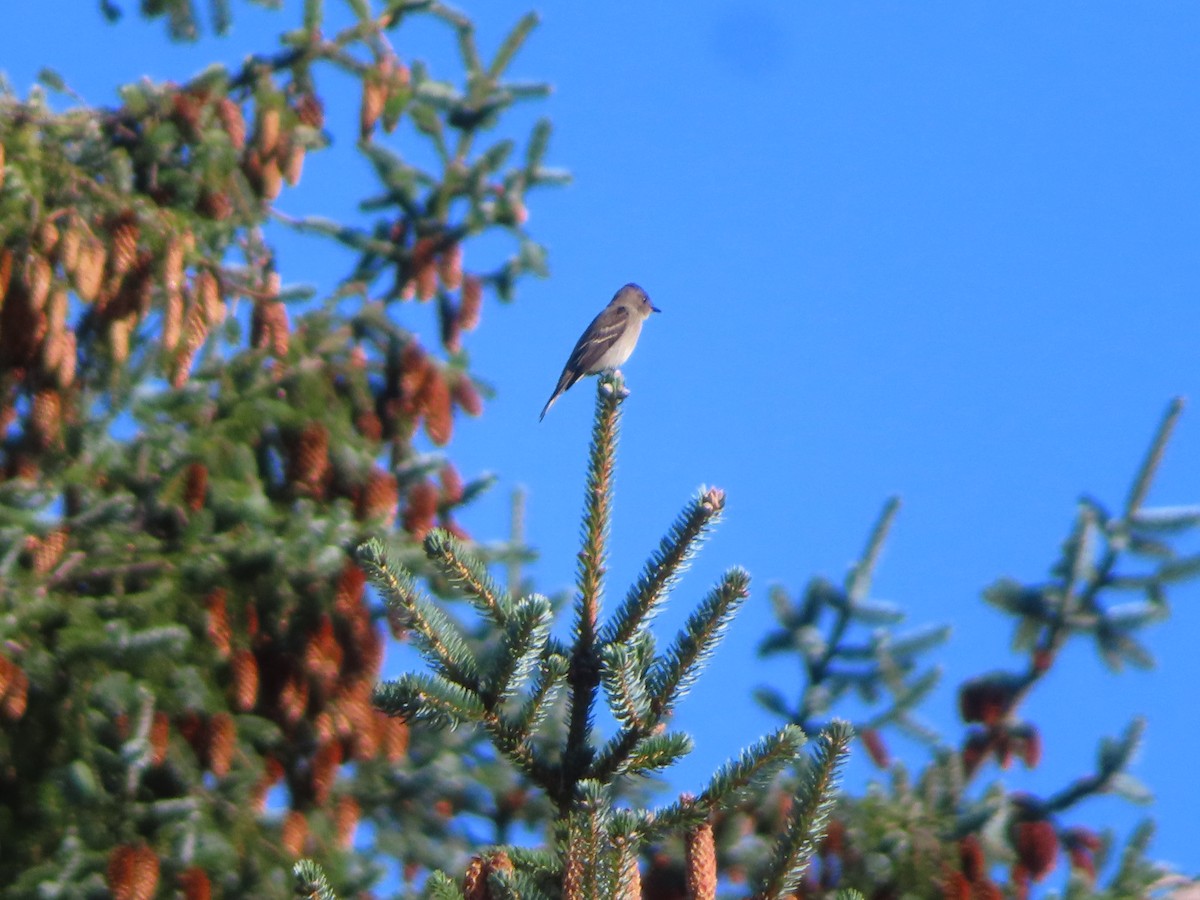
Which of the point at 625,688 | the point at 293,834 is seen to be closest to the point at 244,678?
the point at 293,834

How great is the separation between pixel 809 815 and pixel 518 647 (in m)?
0.41

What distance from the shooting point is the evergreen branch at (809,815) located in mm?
1888

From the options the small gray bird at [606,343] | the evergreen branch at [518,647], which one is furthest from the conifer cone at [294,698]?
the small gray bird at [606,343]

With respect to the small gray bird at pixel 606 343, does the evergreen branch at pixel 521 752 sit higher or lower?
lower

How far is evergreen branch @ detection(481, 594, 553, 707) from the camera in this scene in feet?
6.23

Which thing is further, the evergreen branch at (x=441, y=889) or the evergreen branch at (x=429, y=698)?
the evergreen branch at (x=429, y=698)

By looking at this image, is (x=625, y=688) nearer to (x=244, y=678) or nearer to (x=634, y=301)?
(x=244, y=678)

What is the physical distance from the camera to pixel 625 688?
191 cm

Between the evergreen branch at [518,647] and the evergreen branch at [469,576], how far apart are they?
0.09 metres

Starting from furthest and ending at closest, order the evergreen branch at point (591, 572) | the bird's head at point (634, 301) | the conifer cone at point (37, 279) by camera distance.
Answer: the bird's head at point (634, 301), the conifer cone at point (37, 279), the evergreen branch at point (591, 572)

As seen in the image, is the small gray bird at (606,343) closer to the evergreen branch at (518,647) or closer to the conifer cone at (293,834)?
the conifer cone at (293,834)

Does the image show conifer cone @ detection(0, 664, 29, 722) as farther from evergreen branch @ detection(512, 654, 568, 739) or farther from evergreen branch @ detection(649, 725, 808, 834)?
evergreen branch @ detection(649, 725, 808, 834)

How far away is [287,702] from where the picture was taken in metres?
4.97

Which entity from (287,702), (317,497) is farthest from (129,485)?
(287,702)
